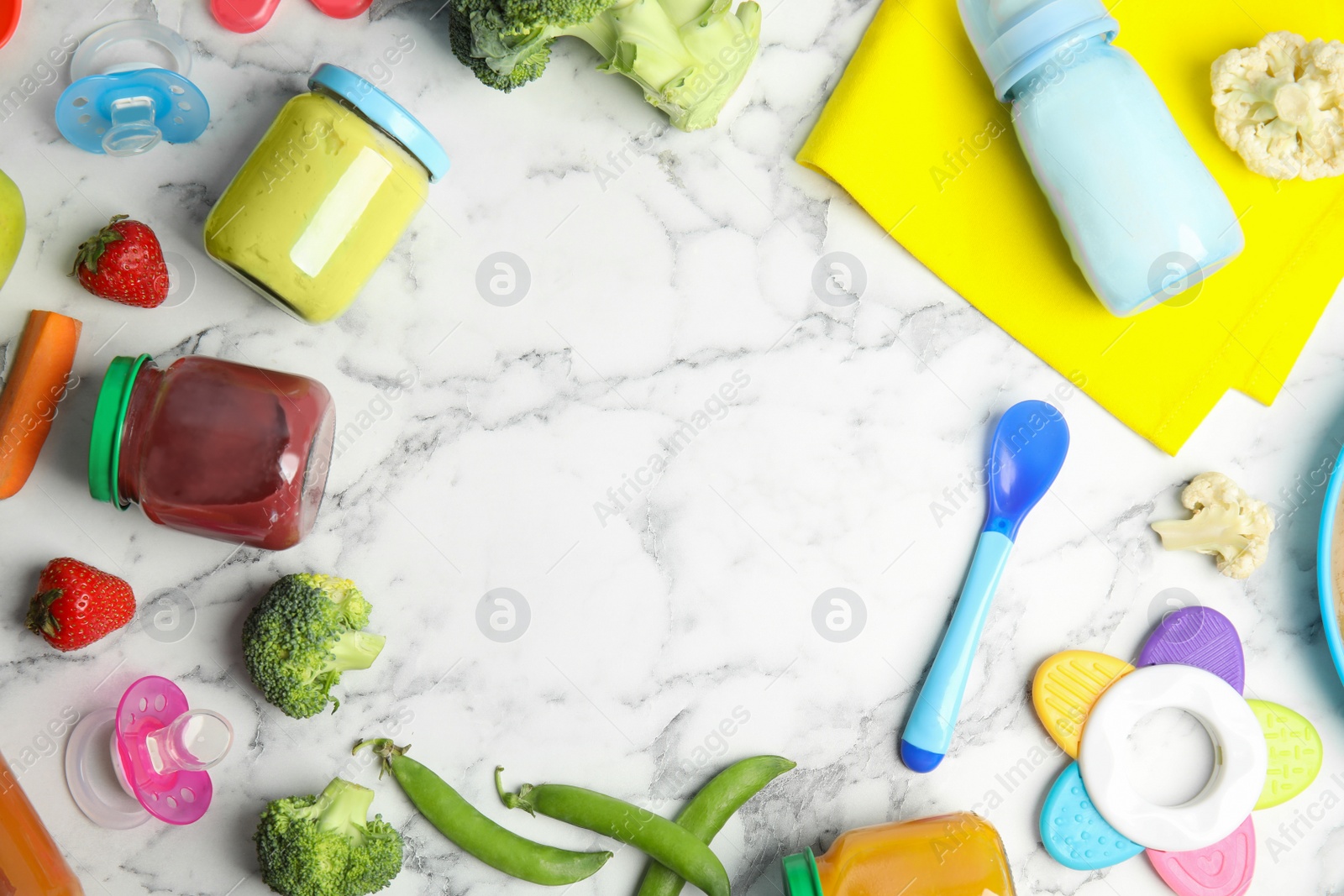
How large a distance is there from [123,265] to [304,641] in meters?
0.44

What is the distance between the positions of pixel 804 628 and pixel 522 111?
70 cm

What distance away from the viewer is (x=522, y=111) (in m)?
1.04

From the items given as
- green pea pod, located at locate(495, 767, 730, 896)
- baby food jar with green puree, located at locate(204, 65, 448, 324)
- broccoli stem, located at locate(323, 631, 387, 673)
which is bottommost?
green pea pod, located at locate(495, 767, 730, 896)

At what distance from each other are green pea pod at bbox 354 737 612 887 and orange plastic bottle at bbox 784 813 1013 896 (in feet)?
0.78


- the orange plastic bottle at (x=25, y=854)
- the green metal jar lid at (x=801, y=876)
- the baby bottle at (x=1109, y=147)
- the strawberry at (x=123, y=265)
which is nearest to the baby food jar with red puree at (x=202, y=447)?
the strawberry at (x=123, y=265)

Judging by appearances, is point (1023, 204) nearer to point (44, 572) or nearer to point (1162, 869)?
point (1162, 869)

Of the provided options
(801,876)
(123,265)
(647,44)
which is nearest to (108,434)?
(123,265)

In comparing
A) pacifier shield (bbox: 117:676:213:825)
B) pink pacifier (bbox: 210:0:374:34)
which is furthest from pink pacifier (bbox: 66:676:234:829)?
pink pacifier (bbox: 210:0:374:34)

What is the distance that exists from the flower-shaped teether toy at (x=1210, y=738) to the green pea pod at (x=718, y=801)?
13.7 inches

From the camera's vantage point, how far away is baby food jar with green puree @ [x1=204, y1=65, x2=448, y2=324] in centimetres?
89

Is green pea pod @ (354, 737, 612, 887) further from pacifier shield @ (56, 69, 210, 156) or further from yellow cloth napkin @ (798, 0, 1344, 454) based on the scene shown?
yellow cloth napkin @ (798, 0, 1344, 454)

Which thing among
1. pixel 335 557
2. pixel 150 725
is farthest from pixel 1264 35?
pixel 150 725

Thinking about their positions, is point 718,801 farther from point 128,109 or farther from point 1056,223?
point 128,109

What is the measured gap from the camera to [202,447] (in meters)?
0.86
